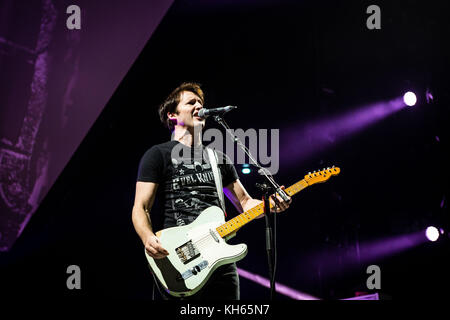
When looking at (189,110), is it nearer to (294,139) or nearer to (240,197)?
(240,197)

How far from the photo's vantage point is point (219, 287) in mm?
2375

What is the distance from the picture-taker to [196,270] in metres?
2.38

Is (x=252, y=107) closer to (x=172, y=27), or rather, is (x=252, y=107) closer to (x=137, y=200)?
(x=172, y=27)

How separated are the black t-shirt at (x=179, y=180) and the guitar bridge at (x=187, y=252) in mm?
151

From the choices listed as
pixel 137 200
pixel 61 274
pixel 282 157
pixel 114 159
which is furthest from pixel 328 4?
pixel 61 274

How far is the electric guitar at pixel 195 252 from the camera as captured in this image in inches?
92.8

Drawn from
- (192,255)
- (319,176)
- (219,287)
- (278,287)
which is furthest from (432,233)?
(192,255)

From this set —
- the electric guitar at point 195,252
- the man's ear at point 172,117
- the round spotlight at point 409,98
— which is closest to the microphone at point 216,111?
the man's ear at point 172,117

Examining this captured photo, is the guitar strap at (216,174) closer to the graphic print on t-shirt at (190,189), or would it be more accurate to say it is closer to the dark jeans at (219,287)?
the graphic print on t-shirt at (190,189)

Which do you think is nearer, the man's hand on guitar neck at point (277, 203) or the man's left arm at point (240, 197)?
the man's hand on guitar neck at point (277, 203)

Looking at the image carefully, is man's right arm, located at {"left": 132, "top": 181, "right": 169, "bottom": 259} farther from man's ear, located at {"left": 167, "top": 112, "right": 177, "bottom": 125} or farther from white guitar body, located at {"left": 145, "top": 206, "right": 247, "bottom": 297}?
man's ear, located at {"left": 167, "top": 112, "right": 177, "bottom": 125}

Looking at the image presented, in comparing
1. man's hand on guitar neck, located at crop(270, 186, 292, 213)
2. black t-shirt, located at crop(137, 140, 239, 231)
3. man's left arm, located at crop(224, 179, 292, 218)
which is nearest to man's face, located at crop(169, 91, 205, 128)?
black t-shirt, located at crop(137, 140, 239, 231)

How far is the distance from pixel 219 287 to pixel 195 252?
25 centimetres

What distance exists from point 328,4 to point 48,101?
124 inches
